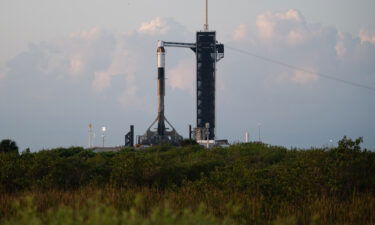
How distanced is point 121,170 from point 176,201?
8.21m

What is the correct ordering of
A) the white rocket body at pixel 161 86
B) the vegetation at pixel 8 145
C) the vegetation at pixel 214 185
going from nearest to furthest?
1. the vegetation at pixel 214 185
2. the vegetation at pixel 8 145
3. the white rocket body at pixel 161 86

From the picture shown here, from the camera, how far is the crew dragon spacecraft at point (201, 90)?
80.9 meters

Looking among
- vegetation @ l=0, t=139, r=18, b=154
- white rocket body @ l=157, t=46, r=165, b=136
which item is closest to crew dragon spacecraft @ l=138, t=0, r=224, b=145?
white rocket body @ l=157, t=46, r=165, b=136

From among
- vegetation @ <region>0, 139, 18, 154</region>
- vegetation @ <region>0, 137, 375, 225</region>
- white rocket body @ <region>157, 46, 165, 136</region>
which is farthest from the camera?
white rocket body @ <region>157, 46, 165, 136</region>

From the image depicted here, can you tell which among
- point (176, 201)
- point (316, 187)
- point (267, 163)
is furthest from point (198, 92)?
point (176, 201)

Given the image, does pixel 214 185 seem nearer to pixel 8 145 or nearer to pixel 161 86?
pixel 8 145

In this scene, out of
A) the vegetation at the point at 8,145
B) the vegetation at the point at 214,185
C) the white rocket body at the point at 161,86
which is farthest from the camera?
the white rocket body at the point at 161,86

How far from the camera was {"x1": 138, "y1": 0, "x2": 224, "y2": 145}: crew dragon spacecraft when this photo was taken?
80.9 metres

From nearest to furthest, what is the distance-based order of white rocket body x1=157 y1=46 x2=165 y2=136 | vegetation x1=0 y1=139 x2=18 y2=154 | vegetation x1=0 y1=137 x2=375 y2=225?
vegetation x1=0 y1=137 x2=375 y2=225 < vegetation x1=0 y1=139 x2=18 y2=154 < white rocket body x1=157 y1=46 x2=165 y2=136

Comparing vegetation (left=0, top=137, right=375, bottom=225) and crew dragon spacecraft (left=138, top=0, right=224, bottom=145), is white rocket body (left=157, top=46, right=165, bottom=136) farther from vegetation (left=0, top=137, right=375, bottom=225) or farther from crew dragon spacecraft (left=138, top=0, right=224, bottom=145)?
vegetation (left=0, top=137, right=375, bottom=225)

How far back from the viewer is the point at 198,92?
3206 inches

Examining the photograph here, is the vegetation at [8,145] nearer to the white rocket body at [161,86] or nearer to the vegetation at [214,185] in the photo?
the vegetation at [214,185]

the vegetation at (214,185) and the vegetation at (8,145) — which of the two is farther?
the vegetation at (8,145)

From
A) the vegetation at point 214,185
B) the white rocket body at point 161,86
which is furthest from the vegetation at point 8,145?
the white rocket body at point 161,86
